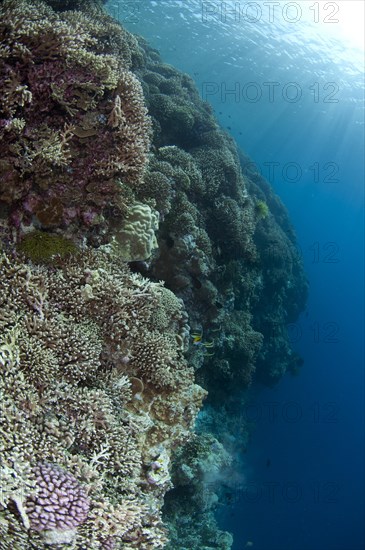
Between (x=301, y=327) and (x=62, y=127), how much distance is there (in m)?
35.5

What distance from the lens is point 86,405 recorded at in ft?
12.0

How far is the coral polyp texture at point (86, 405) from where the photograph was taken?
9.53 ft

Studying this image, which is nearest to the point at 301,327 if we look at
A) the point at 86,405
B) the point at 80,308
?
the point at 80,308

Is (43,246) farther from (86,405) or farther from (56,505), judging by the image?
(56,505)

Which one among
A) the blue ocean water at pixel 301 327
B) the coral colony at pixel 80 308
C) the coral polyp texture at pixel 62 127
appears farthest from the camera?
the blue ocean water at pixel 301 327

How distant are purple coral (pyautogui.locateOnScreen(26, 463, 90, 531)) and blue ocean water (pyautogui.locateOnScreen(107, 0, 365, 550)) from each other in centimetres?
1811

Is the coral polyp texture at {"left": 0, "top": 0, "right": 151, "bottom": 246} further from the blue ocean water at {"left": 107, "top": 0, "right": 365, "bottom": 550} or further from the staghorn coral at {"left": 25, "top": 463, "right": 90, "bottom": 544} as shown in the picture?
the blue ocean water at {"left": 107, "top": 0, "right": 365, "bottom": 550}

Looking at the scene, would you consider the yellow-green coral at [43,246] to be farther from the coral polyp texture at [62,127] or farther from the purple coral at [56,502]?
the purple coral at [56,502]

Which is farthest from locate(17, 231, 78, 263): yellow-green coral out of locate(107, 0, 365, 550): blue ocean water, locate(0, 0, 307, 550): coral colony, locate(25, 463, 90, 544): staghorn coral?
locate(107, 0, 365, 550): blue ocean water

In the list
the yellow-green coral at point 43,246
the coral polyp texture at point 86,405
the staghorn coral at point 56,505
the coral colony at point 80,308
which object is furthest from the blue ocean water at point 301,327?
the staghorn coral at point 56,505

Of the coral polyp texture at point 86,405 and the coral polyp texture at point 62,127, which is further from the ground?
the coral polyp texture at point 62,127

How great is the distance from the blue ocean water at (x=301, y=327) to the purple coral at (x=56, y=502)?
18107 mm

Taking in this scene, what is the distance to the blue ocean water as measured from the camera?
25766 mm

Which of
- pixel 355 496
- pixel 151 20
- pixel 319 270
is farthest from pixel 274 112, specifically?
pixel 355 496
